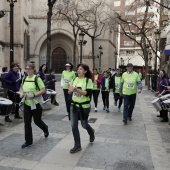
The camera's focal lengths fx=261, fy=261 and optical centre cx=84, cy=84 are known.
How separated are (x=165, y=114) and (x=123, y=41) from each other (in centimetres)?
6299

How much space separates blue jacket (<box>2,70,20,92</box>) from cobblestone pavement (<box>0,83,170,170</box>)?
1.07m

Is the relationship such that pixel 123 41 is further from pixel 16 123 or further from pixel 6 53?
pixel 16 123

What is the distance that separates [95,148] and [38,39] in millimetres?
30825

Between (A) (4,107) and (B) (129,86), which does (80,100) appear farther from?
(B) (129,86)

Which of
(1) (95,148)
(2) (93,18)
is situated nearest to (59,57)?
(2) (93,18)

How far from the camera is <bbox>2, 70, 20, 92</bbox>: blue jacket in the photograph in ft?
27.1

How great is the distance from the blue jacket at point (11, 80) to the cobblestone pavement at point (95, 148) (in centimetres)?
107

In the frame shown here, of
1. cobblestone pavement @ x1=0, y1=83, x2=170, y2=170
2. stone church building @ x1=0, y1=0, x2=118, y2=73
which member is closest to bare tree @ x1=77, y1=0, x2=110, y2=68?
stone church building @ x1=0, y1=0, x2=118, y2=73

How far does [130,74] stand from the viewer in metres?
8.55

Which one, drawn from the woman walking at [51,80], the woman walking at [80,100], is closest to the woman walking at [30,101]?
the woman walking at [80,100]

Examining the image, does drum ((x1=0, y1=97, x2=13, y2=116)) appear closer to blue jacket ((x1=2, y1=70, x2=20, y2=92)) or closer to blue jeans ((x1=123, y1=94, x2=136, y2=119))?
blue jacket ((x1=2, y1=70, x2=20, y2=92))

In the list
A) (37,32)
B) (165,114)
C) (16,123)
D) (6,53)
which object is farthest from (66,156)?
(37,32)

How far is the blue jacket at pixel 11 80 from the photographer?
27.1 feet

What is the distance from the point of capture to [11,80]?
8352mm
